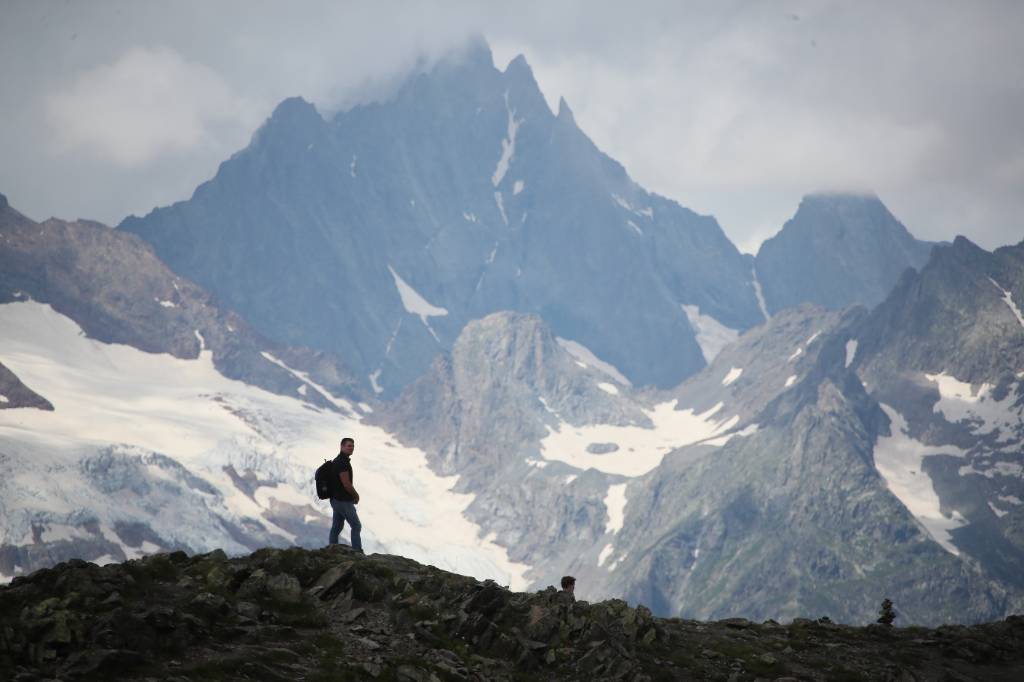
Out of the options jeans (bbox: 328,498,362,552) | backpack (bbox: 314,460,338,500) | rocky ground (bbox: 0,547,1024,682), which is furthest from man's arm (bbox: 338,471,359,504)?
rocky ground (bbox: 0,547,1024,682)

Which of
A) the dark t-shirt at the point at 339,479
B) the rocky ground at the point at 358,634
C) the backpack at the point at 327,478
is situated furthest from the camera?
the dark t-shirt at the point at 339,479

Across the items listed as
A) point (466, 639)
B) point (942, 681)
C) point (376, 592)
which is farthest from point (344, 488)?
point (942, 681)

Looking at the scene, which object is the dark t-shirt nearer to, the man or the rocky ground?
the man

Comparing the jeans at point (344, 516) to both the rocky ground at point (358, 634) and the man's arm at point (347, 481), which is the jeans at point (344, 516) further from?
the rocky ground at point (358, 634)

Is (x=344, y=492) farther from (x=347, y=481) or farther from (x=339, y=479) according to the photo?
(x=339, y=479)

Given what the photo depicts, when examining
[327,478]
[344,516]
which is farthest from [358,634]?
[344,516]

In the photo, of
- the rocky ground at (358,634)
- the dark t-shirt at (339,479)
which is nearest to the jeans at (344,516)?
the dark t-shirt at (339,479)

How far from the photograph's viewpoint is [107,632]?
3981cm

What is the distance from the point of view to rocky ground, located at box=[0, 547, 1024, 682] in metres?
39.8

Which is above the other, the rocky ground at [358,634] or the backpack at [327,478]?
the backpack at [327,478]

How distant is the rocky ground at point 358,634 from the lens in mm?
39812

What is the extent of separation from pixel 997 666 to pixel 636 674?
21.6 metres

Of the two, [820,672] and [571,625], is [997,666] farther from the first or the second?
[571,625]

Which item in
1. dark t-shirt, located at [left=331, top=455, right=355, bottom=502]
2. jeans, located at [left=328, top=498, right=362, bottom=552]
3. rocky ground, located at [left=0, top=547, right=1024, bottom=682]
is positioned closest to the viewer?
rocky ground, located at [left=0, top=547, right=1024, bottom=682]
